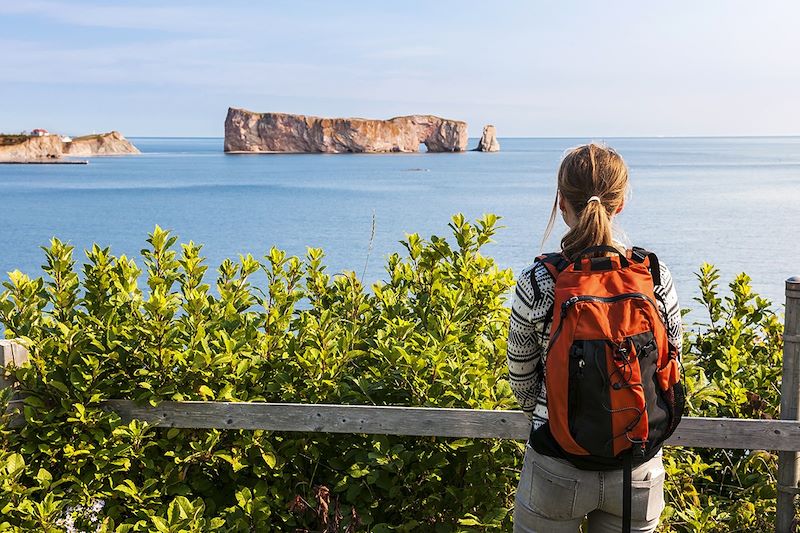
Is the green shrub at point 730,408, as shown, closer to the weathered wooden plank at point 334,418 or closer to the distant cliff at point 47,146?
the weathered wooden plank at point 334,418

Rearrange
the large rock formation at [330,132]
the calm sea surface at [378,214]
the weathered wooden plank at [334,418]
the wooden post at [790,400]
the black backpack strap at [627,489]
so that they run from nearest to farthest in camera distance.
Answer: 1. the black backpack strap at [627,489]
2. the weathered wooden plank at [334,418]
3. the wooden post at [790,400]
4. the calm sea surface at [378,214]
5. the large rock formation at [330,132]

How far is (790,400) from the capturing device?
3797mm

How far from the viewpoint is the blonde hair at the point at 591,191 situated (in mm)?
2371

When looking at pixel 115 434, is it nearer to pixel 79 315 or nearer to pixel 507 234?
pixel 79 315

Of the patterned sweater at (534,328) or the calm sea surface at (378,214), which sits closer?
the patterned sweater at (534,328)

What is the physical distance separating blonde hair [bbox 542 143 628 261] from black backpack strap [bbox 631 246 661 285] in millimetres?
95

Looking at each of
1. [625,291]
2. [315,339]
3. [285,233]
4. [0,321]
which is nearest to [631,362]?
[625,291]

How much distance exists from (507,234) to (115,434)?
2685 centimetres


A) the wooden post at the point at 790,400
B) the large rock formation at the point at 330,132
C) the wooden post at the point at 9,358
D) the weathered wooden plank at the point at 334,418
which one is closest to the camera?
the weathered wooden plank at the point at 334,418

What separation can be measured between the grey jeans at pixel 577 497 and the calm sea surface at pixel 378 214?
2.30 meters

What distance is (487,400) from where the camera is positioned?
3.62m

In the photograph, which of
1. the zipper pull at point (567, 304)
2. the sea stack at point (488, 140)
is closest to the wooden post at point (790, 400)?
the zipper pull at point (567, 304)

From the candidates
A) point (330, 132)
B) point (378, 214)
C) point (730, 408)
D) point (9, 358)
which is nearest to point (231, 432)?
point (9, 358)

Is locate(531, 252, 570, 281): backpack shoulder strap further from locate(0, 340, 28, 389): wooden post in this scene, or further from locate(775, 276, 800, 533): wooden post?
locate(0, 340, 28, 389): wooden post
